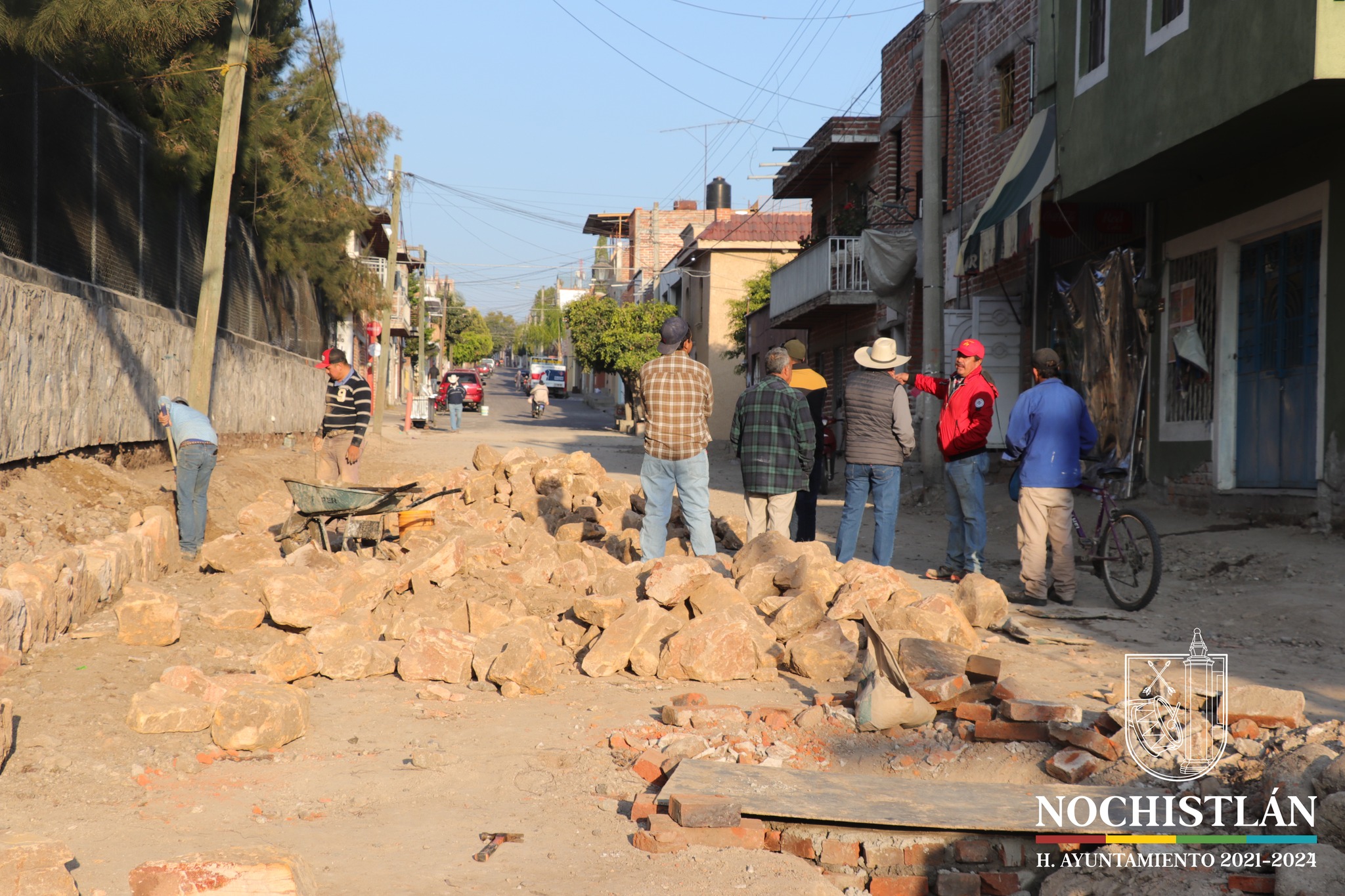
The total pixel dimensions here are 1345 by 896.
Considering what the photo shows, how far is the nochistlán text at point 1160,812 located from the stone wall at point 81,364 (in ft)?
26.1

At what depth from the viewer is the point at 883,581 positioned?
22.2 feet

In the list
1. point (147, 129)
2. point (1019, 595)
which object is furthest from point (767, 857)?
point (147, 129)

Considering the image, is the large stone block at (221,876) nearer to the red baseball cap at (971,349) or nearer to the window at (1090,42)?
the red baseball cap at (971,349)

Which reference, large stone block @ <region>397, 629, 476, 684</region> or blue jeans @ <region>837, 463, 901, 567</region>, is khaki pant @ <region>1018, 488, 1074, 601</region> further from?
large stone block @ <region>397, 629, 476, 684</region>

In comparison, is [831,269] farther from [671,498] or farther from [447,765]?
[447,765]

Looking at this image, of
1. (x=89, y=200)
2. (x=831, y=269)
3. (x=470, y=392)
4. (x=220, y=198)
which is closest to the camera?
(x=89, y=200)

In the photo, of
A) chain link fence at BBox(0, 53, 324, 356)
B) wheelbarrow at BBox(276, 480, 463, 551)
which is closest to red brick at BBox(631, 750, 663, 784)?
wheelbarrow at BBox(276, 480, 463, 551)

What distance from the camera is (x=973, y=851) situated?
3.51m

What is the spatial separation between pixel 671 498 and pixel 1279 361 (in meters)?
5.91

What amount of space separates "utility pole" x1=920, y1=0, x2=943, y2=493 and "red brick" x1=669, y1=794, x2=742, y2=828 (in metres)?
10.9

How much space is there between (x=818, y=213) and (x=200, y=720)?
23548mm

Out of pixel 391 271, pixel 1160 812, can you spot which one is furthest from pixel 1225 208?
pixel 391 271

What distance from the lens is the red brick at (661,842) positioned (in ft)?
11.4

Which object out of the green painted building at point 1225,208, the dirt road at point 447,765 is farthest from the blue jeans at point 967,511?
the green painted building at point 1225,208
